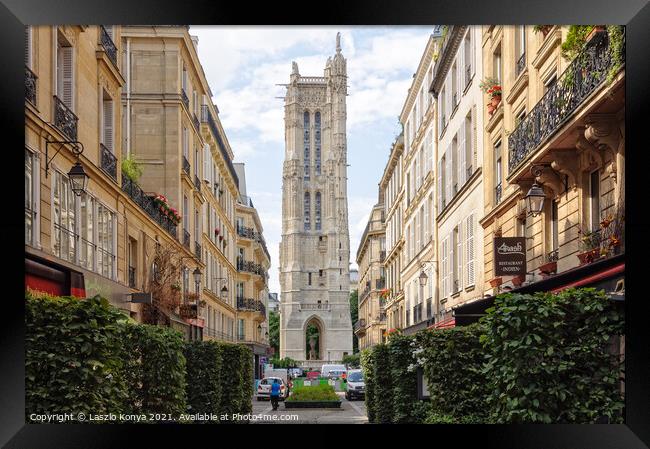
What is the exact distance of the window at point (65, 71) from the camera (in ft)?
58.8

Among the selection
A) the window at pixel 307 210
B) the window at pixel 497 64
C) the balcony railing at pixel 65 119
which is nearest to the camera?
the balcony railing at pixel 65 119

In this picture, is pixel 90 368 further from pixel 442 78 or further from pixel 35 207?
pixel 442 78

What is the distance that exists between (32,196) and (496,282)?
10695mm

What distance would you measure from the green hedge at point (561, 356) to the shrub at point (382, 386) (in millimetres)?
11102

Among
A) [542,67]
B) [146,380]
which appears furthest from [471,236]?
[146,380]

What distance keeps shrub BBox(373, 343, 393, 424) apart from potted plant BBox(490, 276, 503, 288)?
9.29 feet

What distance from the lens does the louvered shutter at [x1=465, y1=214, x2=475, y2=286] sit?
25.0m

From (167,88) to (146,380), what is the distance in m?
19.3

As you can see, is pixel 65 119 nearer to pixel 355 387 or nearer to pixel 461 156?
pixel 461 156

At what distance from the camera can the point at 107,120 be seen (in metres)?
22.3

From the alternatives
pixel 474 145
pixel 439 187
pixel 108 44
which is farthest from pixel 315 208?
pixel 108 44

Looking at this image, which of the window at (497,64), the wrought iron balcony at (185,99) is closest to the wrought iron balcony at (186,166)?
the wrought iron balcony at (185,99)

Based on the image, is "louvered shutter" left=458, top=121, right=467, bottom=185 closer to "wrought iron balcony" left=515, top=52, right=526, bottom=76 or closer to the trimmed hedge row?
"wrought iron balcony" left=515, top=52, right=526, bottom=76

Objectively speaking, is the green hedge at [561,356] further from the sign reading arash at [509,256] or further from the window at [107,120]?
the window at [107,120]
